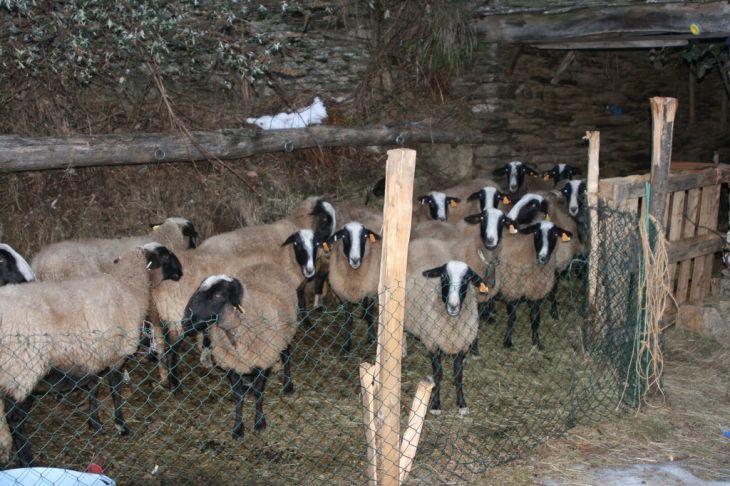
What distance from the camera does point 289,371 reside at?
5.92m

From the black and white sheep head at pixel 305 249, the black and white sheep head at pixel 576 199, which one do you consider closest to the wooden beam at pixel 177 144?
the black and white sheep head at pixel 305 249

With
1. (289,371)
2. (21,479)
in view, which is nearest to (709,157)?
(289,371)

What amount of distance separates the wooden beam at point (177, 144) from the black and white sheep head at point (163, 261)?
5.55ft

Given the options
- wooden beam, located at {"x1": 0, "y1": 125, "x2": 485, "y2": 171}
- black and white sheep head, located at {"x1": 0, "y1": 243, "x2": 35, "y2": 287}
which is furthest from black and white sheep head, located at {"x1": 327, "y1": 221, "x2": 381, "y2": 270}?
black and white sheep head, located at {"x1": 0, "y1": 243, "x2": 35, "y2": 287}

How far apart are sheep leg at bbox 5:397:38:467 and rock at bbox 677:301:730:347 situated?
599 cm

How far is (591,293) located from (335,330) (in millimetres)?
2731

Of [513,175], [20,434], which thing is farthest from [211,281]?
[513,175]

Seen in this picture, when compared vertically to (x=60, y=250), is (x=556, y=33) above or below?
above

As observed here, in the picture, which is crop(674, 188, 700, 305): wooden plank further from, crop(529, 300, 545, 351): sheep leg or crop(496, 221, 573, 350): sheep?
crop(529, 300, 545, 351): sheep leg

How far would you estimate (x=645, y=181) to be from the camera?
242 inches

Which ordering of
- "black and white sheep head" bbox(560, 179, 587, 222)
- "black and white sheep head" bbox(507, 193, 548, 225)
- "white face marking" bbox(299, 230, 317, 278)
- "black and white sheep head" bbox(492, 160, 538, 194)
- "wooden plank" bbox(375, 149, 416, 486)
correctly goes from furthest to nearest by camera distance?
"black and white sheep head" bbox(492, 160, 538, 194)
"black and white sheep head" bbox(560, 179, 587, 222)
"black and white sheep head" bbox(507, 193, 548, 225)
"white face marking" bbox(299, 230, 317, 278)
"wooden plank" bbox(375, 149, 416, 486)

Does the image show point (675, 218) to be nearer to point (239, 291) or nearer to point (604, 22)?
point (604, 22)

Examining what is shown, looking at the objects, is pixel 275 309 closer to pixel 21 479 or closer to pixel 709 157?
pixel 21 479

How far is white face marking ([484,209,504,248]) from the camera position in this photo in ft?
22.6
